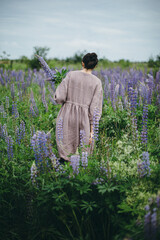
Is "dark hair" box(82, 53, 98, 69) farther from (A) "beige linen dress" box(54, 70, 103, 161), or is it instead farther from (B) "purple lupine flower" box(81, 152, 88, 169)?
(B) "purple lupine flower" box(81, 152, 88, 169)

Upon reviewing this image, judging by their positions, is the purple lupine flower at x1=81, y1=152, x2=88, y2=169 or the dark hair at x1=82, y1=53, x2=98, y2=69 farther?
the dark hair at x1=82, y1=53, x2=98, y2=69

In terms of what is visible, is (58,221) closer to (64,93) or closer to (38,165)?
(38,165)

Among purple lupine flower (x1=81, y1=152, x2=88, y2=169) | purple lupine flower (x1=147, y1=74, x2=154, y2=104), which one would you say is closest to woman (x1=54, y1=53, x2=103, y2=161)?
purple lupine flower (x1=81, y1=152, x2=88, y2=169)

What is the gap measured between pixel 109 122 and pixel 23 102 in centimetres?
264

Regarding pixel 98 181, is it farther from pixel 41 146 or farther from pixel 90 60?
pixel 90 60

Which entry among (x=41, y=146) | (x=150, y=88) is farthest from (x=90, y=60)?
(x=150, y=88)

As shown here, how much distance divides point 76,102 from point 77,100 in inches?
1.4

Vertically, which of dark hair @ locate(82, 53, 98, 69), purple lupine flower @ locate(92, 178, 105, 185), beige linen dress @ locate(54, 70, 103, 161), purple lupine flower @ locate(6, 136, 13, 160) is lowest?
purple lupine flower @ locate(92, 178, 105, 185)

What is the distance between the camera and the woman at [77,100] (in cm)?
316

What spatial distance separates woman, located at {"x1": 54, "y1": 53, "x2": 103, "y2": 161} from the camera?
10.4 ft

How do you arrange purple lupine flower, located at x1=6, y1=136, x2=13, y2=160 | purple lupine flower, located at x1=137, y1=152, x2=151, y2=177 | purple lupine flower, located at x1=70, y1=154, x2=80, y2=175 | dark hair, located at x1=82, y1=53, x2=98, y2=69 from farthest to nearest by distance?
dark hair, located at x1=82, y1=53, x2=98, y2=69
purple lupine flower, located at x1=6, y1=136, x2=13, y2=160
purple lupine flower, located at x1=70, y1=154, x2=80, y2=175
purple lupine flower, located at x1=137, y1=152, x2=151, y2=177

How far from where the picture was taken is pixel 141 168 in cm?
201

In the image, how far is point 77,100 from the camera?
3.24m

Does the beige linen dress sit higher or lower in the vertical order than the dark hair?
lower
